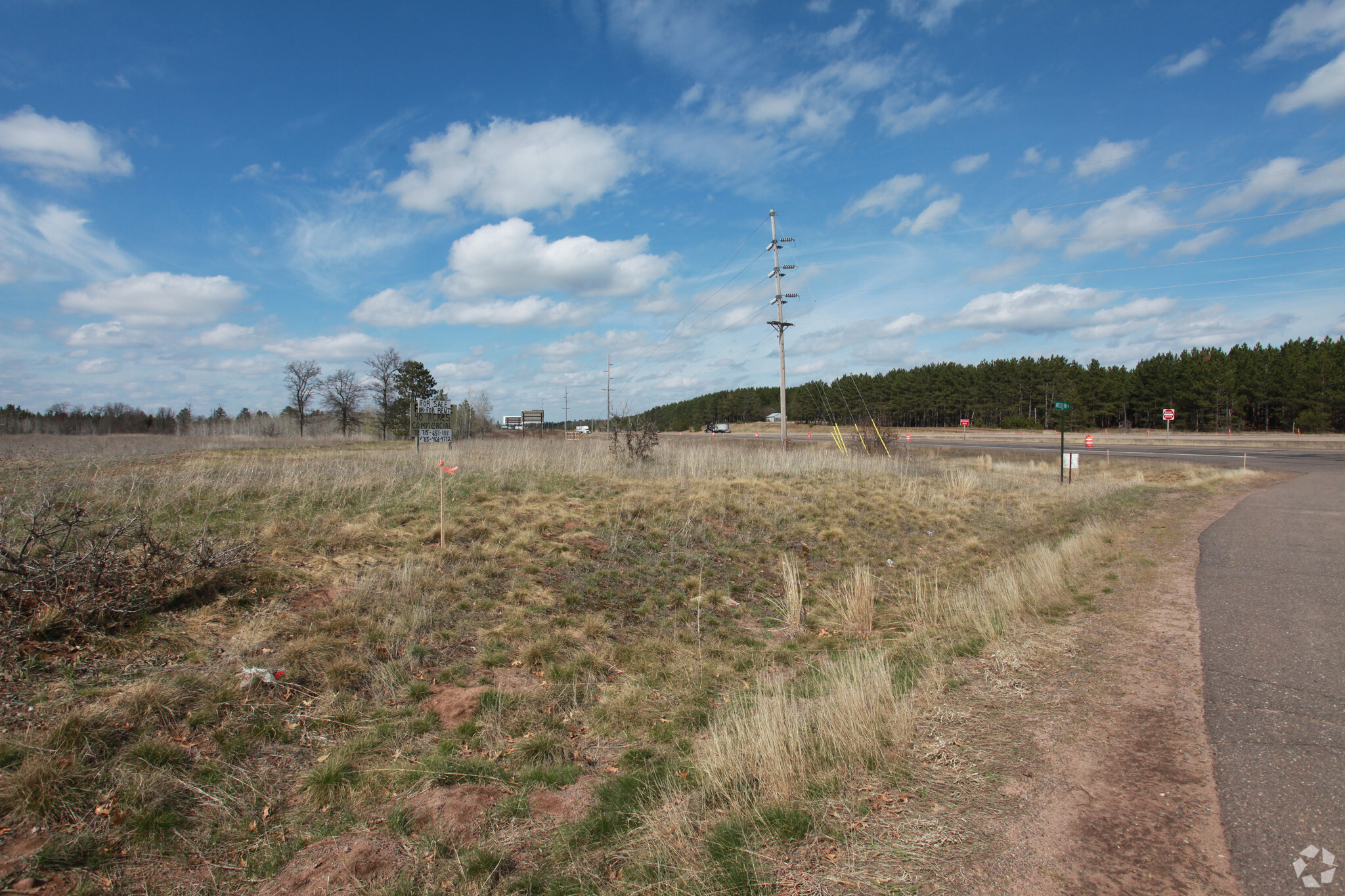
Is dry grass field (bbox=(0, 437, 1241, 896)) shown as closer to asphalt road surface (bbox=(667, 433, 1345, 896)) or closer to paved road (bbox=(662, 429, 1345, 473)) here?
Answer: asphalt road surface (bbox=(667, 433, 1345, 896))

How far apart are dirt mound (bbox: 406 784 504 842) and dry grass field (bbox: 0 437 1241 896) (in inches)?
0.9

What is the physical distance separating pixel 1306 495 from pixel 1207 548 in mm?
10110

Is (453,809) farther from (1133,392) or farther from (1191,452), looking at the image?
(1133,392)

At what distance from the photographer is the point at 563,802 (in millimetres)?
4500

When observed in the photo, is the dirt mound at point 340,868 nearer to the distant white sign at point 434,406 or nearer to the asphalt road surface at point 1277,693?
the asphalt road surface at point 1277,693

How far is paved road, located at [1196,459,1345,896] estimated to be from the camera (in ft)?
9.66

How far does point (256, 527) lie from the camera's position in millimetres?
9305

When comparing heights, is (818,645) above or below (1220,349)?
below

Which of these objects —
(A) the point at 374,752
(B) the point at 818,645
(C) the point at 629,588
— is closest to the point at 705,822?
(A) the point at 374,752

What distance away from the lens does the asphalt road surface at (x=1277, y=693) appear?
2.91m

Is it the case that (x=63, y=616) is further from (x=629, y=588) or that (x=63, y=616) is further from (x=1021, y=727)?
(x=1021, y=727)

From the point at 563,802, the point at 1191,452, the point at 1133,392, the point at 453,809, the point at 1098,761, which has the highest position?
the point at 1133,392

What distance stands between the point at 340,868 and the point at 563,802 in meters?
1.50

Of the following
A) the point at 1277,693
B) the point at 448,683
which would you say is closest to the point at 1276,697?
the point at 1277,693
